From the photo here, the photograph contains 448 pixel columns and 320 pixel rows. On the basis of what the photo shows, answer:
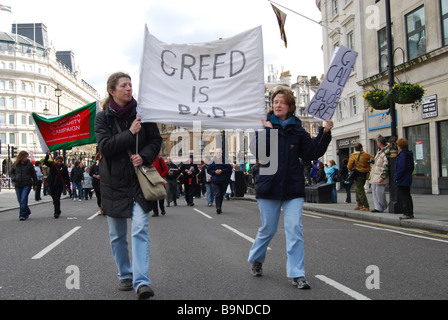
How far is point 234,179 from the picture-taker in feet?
71.6

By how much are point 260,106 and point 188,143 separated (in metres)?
58.9

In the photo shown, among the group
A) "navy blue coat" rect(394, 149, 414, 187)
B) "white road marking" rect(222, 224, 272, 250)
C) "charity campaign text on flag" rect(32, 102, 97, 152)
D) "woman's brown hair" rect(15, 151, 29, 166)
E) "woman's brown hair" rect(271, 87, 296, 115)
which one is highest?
"charity campaign text on flag" rect(32, 102, 97, 152)

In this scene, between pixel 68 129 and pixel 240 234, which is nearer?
pixel 240 234

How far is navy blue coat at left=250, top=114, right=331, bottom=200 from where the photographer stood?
14.5 ft

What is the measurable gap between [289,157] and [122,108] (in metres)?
1.78

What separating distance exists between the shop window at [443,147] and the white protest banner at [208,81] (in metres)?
15.9

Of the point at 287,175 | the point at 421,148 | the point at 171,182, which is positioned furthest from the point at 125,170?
the point at 421,148

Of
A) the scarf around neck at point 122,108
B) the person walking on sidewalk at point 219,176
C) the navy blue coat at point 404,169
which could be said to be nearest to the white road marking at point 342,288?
the scarf around neck at point 122,108

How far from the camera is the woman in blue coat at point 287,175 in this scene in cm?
432

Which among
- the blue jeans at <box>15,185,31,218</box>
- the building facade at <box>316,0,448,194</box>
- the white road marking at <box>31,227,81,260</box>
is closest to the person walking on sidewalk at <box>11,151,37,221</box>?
the blue jeans at <box>15,185,31,218</box>

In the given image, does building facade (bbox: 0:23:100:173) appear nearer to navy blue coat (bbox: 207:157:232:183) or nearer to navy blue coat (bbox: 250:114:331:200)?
navy blue coat (bbox: 207:157:232:183)

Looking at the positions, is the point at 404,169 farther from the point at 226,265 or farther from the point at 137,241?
the point at 137,241

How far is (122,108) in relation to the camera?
414 centimetres
